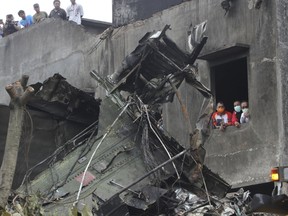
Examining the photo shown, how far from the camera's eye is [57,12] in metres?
23.0

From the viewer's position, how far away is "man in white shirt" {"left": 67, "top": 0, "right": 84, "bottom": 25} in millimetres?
22984

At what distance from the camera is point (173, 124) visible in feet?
62.3

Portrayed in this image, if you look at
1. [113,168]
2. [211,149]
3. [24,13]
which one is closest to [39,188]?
[113,168]

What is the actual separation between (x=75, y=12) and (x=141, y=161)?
30.0 feet

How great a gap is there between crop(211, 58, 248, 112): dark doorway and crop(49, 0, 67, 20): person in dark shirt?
18.5ft

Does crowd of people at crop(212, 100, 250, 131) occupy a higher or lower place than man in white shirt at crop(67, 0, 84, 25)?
lower

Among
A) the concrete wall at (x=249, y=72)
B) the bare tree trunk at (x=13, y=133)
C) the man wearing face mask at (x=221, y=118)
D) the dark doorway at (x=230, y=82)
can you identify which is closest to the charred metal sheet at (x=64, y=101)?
the concrete wall at (x=249, y=72)

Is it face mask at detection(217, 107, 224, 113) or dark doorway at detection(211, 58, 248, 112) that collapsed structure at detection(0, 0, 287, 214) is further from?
face mask at detection(217, 107, 224, 113)

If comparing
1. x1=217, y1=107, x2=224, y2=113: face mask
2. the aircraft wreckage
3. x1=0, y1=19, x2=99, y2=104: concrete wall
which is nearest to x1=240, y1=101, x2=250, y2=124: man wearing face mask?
x1=217, y1=107, x2=224, y2=113: face mask

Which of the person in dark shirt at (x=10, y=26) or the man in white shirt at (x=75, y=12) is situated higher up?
the man in white shirt at (x=75, y=12)

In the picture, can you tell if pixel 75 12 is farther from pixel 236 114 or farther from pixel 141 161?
pixel 141 161

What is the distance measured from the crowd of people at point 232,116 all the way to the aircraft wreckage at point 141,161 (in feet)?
7.43

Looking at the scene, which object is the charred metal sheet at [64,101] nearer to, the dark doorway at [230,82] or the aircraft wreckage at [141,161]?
the aircraft wreckage at [141,161]

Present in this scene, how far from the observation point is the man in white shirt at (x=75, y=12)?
75.4ft
